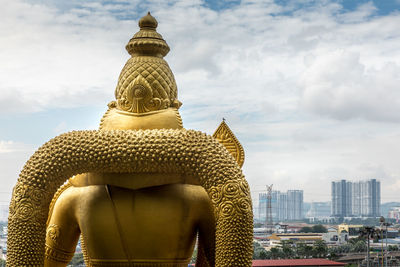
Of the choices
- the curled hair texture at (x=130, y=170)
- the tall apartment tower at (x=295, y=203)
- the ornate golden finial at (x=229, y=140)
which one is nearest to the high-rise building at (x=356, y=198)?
the tall apartment tower at (x=295, y=203)

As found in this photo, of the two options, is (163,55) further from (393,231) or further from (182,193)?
(393,231)

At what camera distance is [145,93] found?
8367mm

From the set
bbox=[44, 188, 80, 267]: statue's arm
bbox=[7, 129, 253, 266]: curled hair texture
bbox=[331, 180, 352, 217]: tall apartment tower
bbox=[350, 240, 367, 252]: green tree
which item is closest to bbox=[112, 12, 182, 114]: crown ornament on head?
bbox=[7, 129, 253, 266]: curled hair texture

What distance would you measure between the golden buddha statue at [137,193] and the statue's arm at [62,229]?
13mm

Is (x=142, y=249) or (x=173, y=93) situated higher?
(x=173, y=93)

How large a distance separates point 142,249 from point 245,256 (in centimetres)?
132

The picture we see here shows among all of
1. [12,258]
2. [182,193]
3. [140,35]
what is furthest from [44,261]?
[140,35]

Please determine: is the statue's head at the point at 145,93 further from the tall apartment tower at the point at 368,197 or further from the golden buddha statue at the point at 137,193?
the tall apartment tower at the point at 368,197

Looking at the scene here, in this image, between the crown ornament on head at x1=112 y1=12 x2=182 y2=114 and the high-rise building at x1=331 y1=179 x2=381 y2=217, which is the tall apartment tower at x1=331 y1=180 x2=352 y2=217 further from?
the crown ornament on head at x1=112 y1=12 x2=182 y2=114

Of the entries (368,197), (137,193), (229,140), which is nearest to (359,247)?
(229,140)

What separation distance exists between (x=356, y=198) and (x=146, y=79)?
5415 inches

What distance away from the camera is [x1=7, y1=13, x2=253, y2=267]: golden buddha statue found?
757 cm

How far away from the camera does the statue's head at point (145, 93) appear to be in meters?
8.36

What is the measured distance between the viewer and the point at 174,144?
7641 mm
